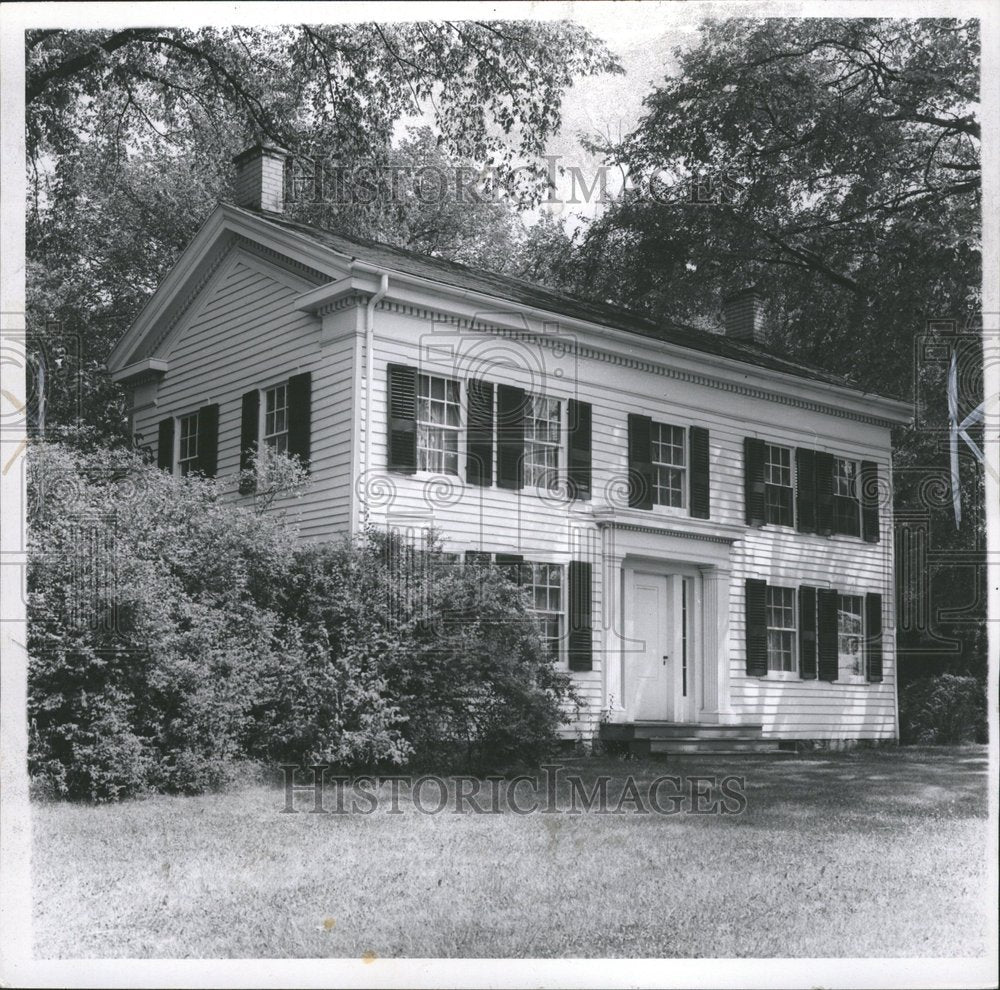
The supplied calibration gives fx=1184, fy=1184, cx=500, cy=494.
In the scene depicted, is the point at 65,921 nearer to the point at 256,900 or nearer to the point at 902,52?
the point at 256,900

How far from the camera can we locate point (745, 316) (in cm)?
2181

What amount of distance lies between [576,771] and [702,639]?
4568 mm

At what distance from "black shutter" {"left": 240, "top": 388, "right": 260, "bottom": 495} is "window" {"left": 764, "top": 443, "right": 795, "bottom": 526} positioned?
7560mm

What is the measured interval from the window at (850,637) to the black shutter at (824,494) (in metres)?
1.15

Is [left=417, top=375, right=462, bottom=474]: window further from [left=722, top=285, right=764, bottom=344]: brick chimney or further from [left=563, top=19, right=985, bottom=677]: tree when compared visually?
[left=722, top=285, right=764, bottom=344]: brick chimney

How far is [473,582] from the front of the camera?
40.3 feet

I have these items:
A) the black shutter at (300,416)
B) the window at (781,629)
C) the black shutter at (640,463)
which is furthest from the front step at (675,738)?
the black shutter at (300,416)

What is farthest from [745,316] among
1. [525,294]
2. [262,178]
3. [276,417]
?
[276,417]

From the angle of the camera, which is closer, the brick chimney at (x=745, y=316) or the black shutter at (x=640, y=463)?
the black shutter at (x=640, y=463)

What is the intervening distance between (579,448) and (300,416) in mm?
3596

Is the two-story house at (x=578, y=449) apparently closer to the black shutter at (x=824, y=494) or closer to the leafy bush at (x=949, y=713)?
the black shutter at (x=824, y=494)

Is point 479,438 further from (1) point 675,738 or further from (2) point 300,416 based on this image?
(1) point 675,738

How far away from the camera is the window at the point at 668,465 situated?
53.5 feet

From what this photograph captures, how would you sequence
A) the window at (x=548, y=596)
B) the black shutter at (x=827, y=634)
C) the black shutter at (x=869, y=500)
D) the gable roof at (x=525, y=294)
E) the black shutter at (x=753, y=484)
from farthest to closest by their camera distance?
the black shutter at (x=869, y=500)
the black shutter at (x=827, y=634)
the black shutter at (x=753, y=484)
the gable roof at (x=525, y=294)
the window at (x=548, y=596)
